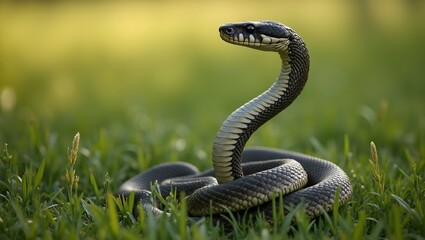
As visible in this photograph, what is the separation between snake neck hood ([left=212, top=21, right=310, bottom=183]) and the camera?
4301 mm

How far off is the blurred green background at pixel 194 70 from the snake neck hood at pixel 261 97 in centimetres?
217

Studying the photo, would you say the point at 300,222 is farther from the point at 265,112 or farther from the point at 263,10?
the point at 263,10

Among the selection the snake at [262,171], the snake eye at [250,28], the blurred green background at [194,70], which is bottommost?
the blurred green background at [194,70]

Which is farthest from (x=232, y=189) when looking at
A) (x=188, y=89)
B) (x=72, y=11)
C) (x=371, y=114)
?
(x=72, y=11)

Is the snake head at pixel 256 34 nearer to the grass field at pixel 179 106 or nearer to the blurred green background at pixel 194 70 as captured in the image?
the grass field at pixel 179 106

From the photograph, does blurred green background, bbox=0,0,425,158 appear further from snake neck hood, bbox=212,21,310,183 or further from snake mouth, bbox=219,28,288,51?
snake mouth, bbox=219,28,288,51

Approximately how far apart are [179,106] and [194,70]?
267cm

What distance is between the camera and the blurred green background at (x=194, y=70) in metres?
8.02

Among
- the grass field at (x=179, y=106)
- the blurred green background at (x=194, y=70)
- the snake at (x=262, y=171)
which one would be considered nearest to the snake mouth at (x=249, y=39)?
the snake at (x=262, y=171)

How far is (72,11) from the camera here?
60.2 ft

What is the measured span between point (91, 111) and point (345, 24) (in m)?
9.74

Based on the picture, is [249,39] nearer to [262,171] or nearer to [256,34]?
[256,34]

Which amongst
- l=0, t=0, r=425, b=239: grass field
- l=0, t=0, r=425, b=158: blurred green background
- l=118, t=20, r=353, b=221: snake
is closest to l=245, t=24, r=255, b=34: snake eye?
l=118, t=20, r=353, b=221: snake

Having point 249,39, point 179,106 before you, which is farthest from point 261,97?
point 179,106
